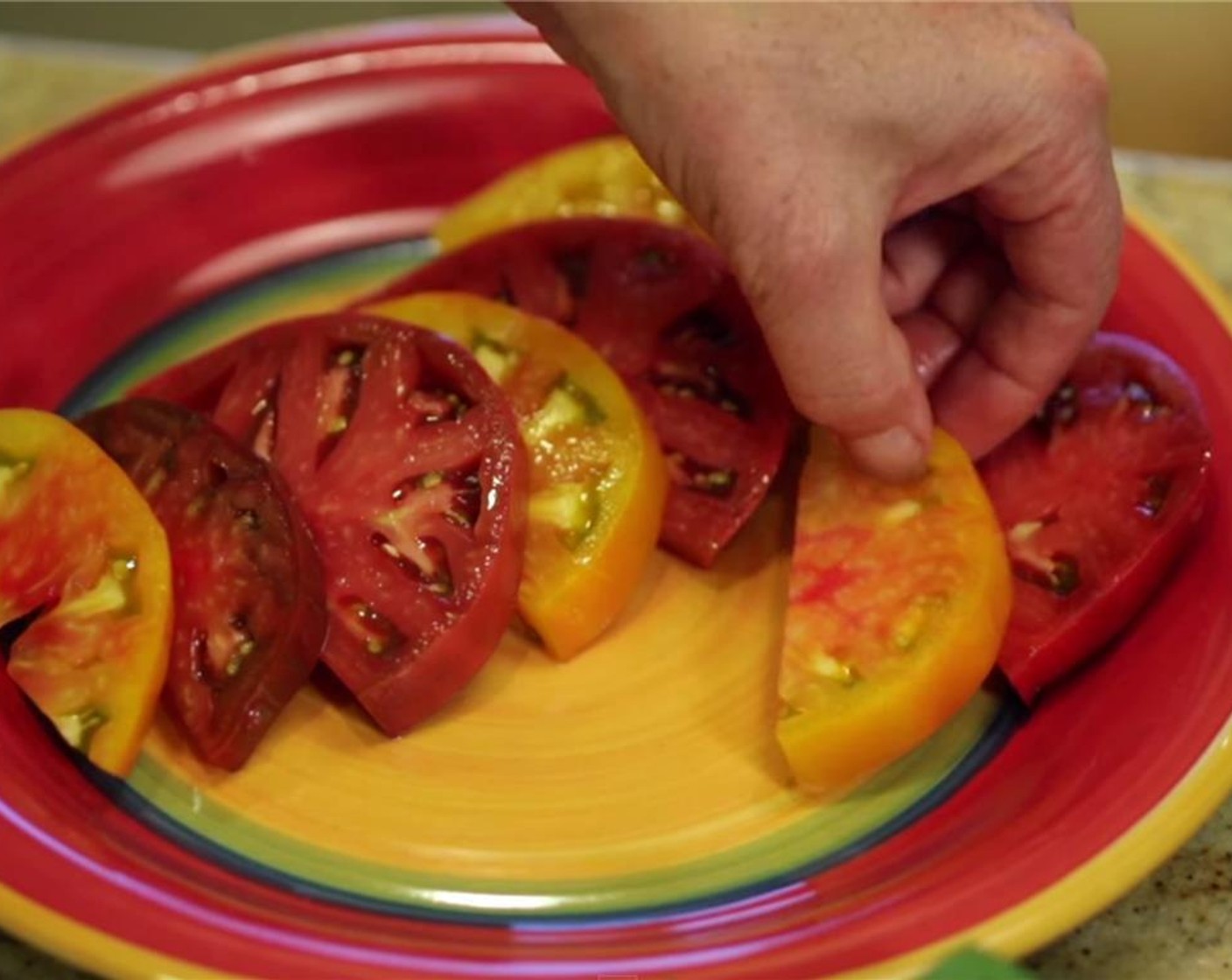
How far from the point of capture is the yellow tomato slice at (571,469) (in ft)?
3.81

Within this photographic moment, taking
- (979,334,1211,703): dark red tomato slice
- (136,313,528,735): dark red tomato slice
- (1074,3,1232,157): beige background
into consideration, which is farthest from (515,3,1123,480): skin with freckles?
(1074,3,1232,157): beige background

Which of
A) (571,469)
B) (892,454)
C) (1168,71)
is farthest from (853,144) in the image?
(1168,71)

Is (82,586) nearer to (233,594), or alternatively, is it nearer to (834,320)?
(233,594)

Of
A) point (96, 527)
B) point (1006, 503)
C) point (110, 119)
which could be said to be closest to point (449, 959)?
point (96, 527)

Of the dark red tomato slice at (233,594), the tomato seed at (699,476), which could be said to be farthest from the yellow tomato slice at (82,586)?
the tomato seed at (699,476)

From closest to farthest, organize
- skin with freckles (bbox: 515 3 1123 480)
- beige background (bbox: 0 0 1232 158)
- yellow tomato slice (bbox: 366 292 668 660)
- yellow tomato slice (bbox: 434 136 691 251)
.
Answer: skin with freckles (bbox: 515 3 1123 480) < yellow tomato slice (bbox: 366 292 668 660) < yellow tomato slice (bbox: 434 136 691 251) < beige background (bbox: 0 0 1232 158)

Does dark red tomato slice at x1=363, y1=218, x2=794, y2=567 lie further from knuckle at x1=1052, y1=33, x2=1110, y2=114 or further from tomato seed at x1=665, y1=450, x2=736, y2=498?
knuckle at x1=1052, y1=33, x2=1110, y2=114

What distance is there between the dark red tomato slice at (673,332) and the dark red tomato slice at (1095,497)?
0.19m

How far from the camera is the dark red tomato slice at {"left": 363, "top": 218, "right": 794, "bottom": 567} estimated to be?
4.08 ft

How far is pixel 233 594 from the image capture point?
3.60ft

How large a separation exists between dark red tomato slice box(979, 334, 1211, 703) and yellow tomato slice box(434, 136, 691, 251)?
0.40 meters

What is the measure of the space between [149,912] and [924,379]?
2.26 ft

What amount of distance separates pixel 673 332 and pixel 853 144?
391 mm

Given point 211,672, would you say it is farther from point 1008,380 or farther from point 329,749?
point 1008,380
